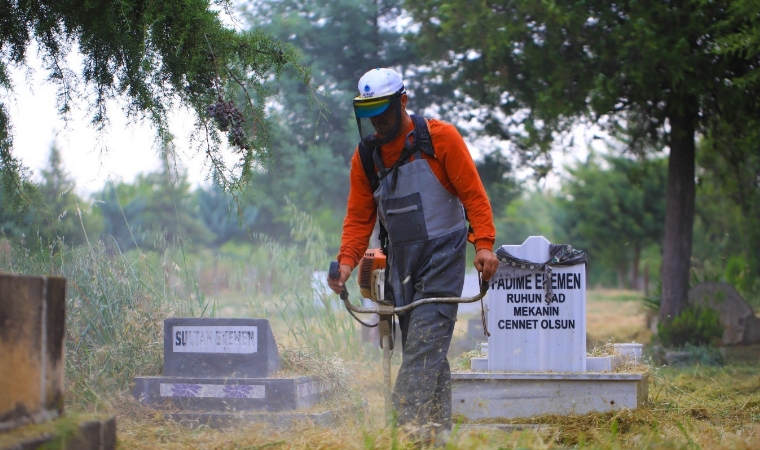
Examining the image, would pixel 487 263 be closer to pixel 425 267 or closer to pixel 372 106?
pixel 425 267

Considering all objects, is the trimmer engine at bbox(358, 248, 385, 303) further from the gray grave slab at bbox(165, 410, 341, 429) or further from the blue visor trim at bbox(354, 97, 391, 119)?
the gray grave slab at bbox(165, 410, 341, 429)

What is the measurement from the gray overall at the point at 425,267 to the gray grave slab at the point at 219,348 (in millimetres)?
1418

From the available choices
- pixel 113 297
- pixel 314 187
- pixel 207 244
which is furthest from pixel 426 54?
pixel 207 244

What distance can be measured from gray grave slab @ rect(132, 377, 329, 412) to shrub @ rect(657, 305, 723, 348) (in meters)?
7.26

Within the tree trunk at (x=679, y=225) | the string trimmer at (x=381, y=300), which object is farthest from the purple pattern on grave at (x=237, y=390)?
the tree trunk at (x=679, y=225)

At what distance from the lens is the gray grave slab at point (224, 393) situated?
577 centimetres

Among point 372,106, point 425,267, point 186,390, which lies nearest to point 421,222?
point 425,267

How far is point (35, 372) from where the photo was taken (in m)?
3.48

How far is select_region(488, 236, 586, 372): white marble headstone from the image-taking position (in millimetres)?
5938

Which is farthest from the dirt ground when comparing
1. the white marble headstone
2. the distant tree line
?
the distant tree line

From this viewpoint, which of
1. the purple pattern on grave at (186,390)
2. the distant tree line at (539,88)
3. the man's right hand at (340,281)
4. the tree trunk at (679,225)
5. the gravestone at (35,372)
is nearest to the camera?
the gravestone at (35,372)

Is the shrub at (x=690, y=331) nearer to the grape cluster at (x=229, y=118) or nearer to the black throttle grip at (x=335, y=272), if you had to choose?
the black throttle grip at (x=335, y=272)

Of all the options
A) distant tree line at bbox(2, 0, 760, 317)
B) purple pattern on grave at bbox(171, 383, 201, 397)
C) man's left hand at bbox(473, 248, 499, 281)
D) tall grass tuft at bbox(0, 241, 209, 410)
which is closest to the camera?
man's left hand at bbox(473, 248, 499, 281)

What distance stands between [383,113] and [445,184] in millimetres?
527
